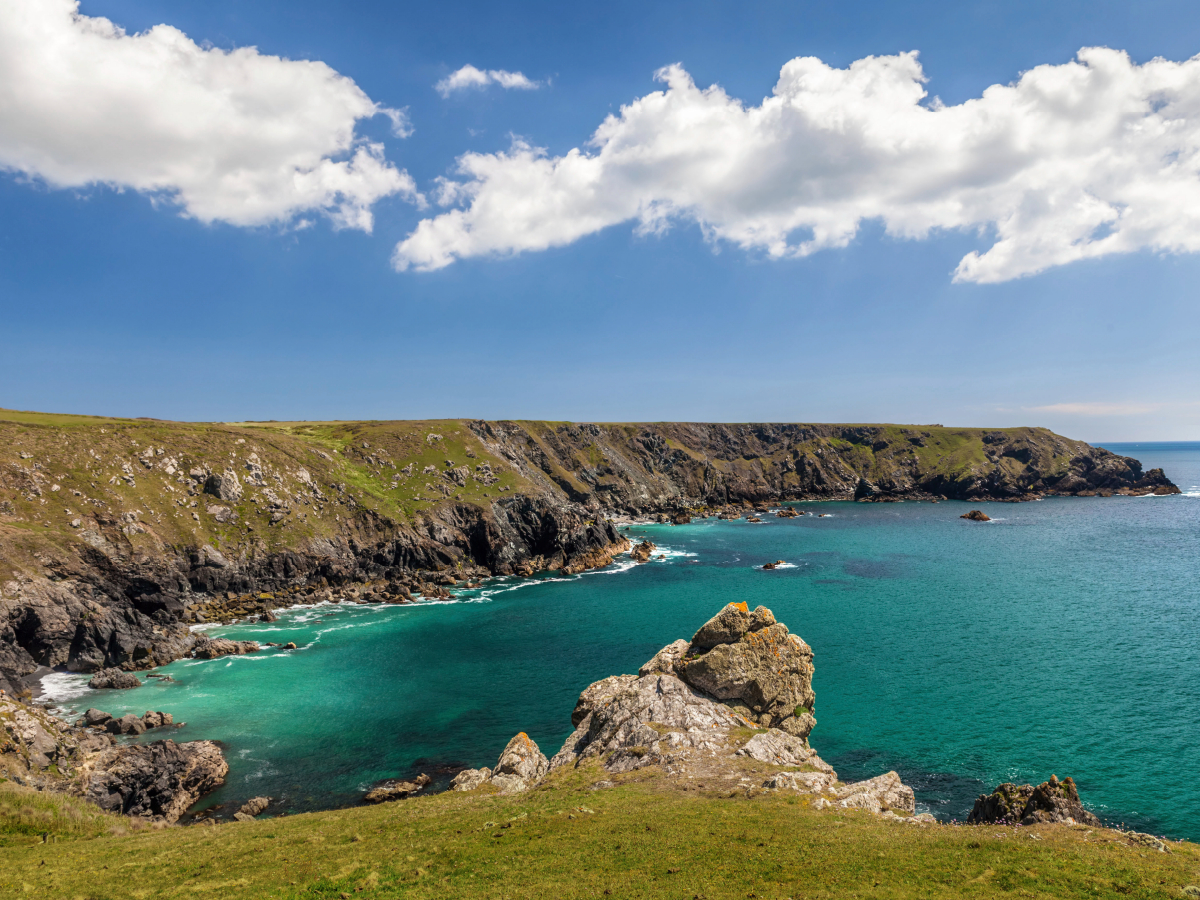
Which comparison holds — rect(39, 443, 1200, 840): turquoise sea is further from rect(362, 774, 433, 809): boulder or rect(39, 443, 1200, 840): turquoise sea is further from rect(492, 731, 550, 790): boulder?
rect(492, 731, 550, 790): boulder

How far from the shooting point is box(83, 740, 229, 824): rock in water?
38.9 meters

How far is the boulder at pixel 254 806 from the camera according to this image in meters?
39.8

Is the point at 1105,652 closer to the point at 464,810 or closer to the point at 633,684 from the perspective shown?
the point at 633,684

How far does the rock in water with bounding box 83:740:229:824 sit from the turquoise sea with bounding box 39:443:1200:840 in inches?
73.5

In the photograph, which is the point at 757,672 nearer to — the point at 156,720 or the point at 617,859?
the point at 617,859

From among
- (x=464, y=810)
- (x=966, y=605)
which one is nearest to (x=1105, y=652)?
(x=966, y=605)

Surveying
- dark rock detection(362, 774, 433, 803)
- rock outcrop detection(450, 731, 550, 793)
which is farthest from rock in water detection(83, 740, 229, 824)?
rock outcrop detection(450, 731, 550, 793)

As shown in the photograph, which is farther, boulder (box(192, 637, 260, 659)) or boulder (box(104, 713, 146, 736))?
boulder (box(192, 637, 260, 659))

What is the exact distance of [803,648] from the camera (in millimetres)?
42094

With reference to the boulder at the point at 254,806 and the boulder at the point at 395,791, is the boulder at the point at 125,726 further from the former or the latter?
the boulder at the point at 395,791

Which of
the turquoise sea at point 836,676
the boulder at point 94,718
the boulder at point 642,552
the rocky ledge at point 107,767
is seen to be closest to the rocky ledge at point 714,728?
the turquoise sea at point 836,676

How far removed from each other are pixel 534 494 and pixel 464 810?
117223mm

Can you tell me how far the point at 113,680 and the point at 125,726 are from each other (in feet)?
49.8

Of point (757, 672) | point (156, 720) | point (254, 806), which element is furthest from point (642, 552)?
point (254, 806)
